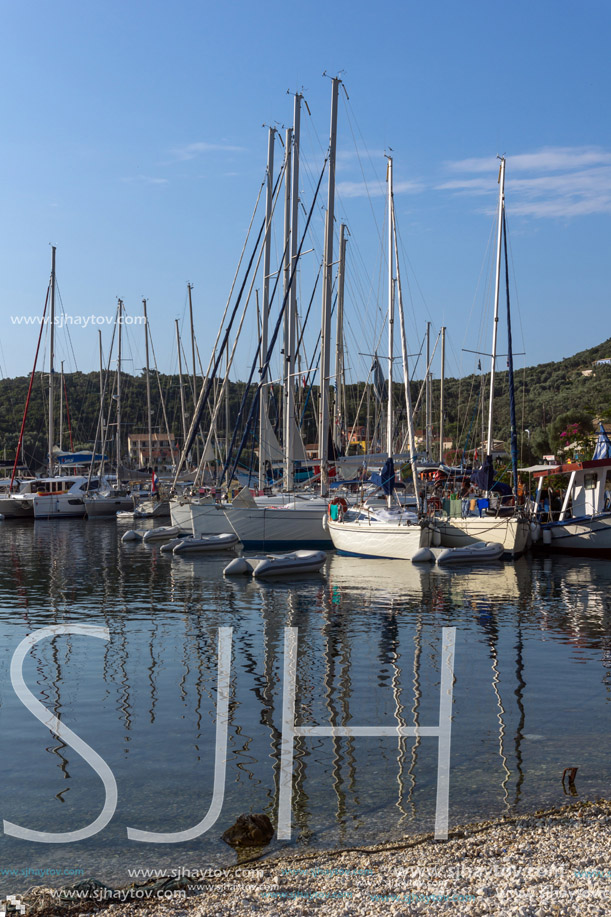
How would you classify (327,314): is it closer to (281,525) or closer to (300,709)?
(281,525)

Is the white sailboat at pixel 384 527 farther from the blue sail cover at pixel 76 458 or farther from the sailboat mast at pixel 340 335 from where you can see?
the blue sail cover at pixel 76 458

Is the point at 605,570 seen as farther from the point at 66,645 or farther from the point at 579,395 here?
the point at 579,395

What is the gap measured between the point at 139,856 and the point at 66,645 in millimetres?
9710

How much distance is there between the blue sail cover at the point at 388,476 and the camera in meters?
31.7

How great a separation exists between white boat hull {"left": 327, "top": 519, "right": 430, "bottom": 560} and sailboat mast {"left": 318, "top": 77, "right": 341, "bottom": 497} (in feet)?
9.90

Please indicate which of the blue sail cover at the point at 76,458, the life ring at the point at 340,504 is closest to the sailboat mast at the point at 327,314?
the life ring at the point at 340,504

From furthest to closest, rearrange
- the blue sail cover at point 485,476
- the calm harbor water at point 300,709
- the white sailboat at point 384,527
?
the blue sail cover at point 485,476
the white sailboat at point 384,527
the calm harbor water at point 300,709

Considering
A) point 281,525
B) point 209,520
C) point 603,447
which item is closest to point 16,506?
point 209,520

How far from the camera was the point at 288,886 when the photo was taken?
21.2 ft

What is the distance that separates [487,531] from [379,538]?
4.02 metres

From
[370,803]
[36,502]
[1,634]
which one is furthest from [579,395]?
[370,803]

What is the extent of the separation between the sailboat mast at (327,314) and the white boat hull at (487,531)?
17.1 ft

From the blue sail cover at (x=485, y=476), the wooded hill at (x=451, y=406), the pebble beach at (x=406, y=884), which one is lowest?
the pebble beach at (x=406, y=884)

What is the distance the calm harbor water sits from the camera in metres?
8.08
